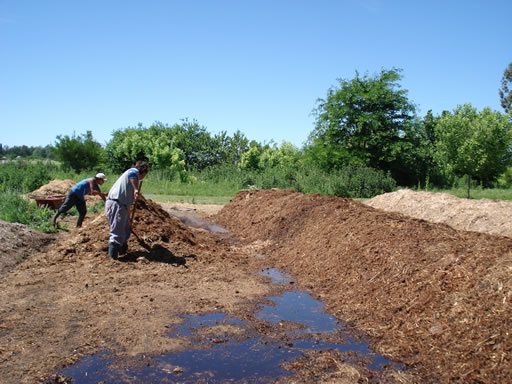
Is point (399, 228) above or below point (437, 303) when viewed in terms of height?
above

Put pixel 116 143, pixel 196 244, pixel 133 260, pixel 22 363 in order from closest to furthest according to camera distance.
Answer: pixel 22 363 < pixel 133 260 < pixel 196 244 < pixel 116 143

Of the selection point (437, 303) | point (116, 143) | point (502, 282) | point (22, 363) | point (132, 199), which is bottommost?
point (22, 363)

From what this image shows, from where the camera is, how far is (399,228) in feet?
25.2

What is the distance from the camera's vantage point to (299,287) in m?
7.31

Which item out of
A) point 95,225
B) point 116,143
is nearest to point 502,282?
point 95,225

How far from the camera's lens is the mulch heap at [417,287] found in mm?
4168

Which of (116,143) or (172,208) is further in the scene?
(116,143)

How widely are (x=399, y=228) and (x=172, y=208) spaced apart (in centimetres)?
1180

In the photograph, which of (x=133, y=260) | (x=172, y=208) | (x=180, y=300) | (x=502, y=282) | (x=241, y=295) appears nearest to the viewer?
(x=502, y=282)

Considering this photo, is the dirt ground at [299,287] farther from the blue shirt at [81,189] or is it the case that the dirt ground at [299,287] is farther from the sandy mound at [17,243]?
the blue shirt at [81,189]

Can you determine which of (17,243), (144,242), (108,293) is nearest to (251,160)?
(144,242)

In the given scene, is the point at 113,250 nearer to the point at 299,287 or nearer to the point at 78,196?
the point at 299,287

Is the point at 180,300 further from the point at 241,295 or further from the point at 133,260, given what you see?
the point at 133,260

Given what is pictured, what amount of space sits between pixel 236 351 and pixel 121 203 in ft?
13.3
